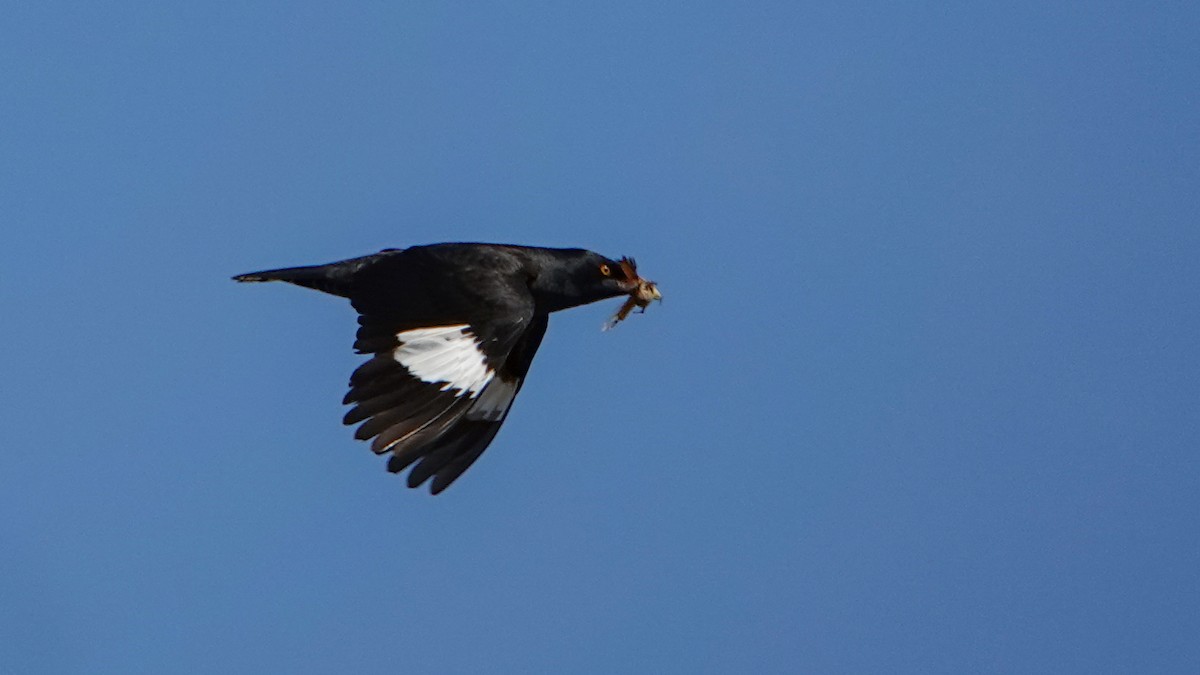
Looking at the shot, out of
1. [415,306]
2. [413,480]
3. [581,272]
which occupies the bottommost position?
[413,480]

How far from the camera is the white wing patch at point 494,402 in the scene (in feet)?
56.2

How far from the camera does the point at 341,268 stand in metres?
17.5

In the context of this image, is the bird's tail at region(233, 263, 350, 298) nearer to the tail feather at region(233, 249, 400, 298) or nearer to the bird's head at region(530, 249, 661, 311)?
the tail feather at region(233, 249, 400, 298)

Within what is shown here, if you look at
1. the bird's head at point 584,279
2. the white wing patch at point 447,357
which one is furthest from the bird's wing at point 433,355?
the bird's head at point 584,279

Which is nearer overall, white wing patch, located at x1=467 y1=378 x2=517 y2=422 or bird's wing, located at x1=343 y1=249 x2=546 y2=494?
bird's wing, located at x1=343 y1=249 x2=546 y2=494

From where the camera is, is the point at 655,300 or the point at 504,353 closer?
the point at 504,353

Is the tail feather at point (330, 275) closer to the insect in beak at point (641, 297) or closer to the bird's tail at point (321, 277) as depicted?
the bird's tail at point (321, 277)

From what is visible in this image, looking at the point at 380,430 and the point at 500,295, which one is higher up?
the point at 500,295

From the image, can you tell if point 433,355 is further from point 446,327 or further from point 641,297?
point 641,297

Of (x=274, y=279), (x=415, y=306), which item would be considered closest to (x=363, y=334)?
(x=415, y=306)

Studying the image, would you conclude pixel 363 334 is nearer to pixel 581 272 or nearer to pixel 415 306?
pixel 415 306

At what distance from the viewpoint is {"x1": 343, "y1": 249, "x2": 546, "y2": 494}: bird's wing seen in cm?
1620

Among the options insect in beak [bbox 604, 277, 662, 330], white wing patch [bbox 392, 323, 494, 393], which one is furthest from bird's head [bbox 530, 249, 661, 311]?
white wing patch [bbox 392, 323, 494, 393]

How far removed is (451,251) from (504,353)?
109 cm
